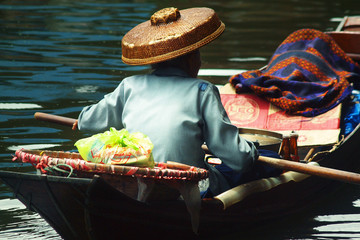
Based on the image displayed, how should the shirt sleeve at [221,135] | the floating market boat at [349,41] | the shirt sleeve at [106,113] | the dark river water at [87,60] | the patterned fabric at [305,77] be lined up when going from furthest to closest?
the floating market boat at [349,41]
the patterned fabric at [305,77]
the dark river water at [87,60]
the shirt sleeve at [106,113]
the shirt sleeve at [221,135]

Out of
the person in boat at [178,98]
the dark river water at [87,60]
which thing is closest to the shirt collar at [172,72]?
the person in boat at [178,98]

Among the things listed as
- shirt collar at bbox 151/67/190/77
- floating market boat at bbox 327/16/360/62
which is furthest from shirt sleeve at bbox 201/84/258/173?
floating market boat at bbox 327/16/360/62

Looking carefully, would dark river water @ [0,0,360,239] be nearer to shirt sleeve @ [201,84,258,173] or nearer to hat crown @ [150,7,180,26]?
shirt sleeve @ [201,84,258,173]

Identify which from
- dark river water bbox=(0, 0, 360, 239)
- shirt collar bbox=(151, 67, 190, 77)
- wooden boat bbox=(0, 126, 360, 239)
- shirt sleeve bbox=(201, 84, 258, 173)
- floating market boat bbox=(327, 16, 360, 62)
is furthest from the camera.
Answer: floating market boat bbox=(327, 16, 360, 62)

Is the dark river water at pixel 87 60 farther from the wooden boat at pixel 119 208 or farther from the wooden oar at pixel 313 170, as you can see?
the wooden oar at pixel 313 170

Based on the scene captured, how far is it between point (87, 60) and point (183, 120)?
20.9 feet

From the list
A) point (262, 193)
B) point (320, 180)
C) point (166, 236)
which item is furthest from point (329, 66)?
point (166, 236)

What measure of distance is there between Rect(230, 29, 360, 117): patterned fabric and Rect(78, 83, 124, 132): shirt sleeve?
2.10 meters

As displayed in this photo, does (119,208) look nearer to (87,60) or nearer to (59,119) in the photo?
(59,119)

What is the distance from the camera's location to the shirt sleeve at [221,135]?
3.50 metres

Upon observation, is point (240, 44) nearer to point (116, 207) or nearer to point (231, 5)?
point (231, 5)

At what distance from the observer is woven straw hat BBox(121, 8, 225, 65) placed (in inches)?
139

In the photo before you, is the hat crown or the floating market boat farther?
the floating market boat

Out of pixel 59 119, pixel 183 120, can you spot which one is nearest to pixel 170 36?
pixel 183 120
